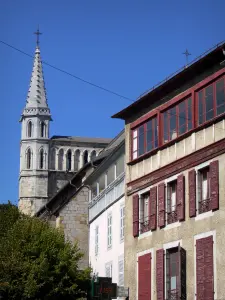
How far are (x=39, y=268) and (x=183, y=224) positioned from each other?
38.4 feet

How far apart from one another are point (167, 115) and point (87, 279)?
11.8 metres

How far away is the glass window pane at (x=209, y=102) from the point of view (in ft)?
140

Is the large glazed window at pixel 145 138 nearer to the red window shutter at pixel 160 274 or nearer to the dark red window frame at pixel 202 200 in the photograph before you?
the dark red window frame at pixel 202 200

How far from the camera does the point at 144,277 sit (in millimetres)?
46875

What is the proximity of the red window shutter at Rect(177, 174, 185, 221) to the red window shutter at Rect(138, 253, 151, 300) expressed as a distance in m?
3.41

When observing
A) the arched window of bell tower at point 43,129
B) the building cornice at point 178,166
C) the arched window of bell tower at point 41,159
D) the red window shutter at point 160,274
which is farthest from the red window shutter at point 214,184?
the arched window of bell tower at point 41,159

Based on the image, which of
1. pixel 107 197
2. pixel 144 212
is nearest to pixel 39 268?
pixel 107 197

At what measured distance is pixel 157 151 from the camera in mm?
47031

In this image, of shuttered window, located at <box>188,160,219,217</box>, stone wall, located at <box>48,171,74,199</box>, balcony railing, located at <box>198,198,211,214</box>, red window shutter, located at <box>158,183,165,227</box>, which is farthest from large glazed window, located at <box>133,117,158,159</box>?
stone wall, located at <box>48,171,74,199</box>

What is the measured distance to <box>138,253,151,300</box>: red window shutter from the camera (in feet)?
152

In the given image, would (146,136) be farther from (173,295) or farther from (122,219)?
(173,295)

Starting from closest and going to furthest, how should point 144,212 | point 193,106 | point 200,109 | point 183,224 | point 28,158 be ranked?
point 200,109
point 183,224
point 193,106
point 144,212
point 28,158

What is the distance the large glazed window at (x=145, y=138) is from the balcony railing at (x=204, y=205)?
18.0 feet

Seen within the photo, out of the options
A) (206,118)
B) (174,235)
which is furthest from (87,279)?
(206,118)
